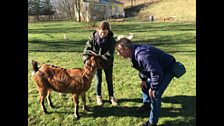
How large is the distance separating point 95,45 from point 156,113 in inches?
70.6

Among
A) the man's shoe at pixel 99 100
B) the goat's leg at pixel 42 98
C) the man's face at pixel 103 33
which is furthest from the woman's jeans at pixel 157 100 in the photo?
the goat's leg at pixel 42 98

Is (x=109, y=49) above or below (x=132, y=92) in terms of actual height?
above

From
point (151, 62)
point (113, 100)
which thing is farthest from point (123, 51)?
point (113, 100)

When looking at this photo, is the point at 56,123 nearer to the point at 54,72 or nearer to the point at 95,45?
the point at 54,72

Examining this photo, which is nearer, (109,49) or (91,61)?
(91,61)

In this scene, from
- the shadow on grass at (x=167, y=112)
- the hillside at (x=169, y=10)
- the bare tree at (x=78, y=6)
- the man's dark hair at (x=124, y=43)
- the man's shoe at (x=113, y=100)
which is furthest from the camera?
the hillside at (x=169, y=10)

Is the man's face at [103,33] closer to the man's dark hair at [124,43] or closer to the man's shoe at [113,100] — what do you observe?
the man's dark hair at [124,43]

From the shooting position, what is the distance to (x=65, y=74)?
Result: 5.83 metres

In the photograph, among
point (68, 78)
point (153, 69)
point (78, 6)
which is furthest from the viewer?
point (78, 6)

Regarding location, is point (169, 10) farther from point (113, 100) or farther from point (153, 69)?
point (153, 69)
